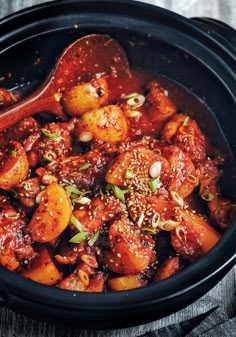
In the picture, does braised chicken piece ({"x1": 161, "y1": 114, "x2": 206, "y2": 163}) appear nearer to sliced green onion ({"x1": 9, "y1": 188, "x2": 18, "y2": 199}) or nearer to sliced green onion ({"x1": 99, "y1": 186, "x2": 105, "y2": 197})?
sliced green onion ({"x1": 99, "y1": 186, "x2": 105, "y2": 197})

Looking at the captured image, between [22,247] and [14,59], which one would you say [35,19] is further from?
[22,247]

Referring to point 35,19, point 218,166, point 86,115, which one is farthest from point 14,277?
point 35,19

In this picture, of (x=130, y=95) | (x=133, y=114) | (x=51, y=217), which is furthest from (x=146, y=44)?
(x=51, y=217)

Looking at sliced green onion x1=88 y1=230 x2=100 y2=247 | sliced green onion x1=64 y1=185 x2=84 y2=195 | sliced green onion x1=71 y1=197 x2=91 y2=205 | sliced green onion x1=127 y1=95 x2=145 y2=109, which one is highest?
sliced green onion x1=127 y1=95 x2=145 y2=109


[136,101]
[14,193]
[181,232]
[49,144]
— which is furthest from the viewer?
[136,101]

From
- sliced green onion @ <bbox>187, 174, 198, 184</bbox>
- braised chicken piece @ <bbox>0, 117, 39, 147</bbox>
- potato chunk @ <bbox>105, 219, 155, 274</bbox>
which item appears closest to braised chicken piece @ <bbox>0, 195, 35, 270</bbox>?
potato chunk @ <bbox>105, 219, 155, 274</bbox>

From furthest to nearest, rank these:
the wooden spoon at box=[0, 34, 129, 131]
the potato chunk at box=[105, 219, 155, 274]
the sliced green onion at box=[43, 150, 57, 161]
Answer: the wooden spoon at box=[0, 34, 129, 131] < the sliced green onion at box=[43, 150, 57, 161] < the potato chunk at box=[105, 219, 155, 274]

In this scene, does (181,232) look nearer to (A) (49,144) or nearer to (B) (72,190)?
(B) (72,190)
